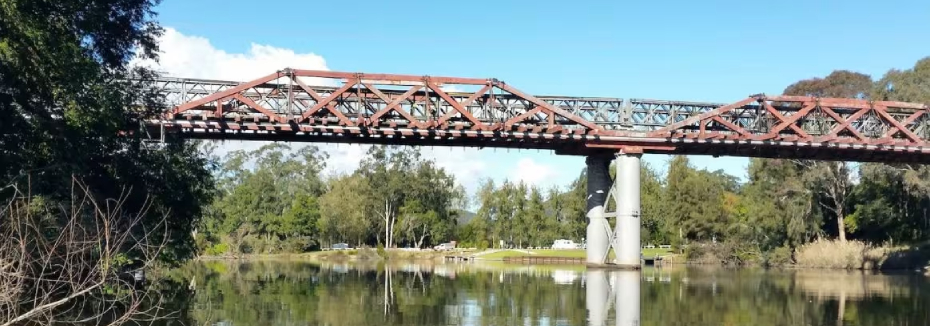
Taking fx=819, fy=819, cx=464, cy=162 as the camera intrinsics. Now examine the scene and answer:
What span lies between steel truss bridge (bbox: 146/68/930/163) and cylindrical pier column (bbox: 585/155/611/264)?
54.5 inches

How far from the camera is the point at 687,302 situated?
26781mm

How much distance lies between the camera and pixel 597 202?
159ft

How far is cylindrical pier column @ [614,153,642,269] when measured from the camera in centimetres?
4438

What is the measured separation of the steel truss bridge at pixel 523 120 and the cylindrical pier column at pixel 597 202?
1.38 metres

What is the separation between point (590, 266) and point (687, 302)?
72.0 feet

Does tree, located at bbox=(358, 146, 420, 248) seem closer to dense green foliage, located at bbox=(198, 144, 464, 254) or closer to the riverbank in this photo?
dense green foliage, located at bbox=(198, 144, 464, 254)

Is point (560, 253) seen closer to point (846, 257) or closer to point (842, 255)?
point (842, 255)

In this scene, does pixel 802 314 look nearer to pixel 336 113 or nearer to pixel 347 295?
pixel 347 295

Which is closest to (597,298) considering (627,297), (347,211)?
(627,297)

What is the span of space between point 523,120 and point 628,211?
24.7 feet

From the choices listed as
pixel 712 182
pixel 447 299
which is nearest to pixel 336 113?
pixel 447 299

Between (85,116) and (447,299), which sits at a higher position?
(85,116)

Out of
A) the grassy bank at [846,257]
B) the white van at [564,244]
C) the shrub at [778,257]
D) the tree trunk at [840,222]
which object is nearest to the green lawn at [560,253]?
the white van at [564,244]

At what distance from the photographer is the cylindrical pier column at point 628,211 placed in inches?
1747
